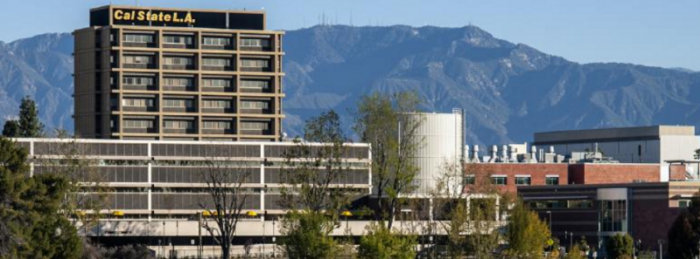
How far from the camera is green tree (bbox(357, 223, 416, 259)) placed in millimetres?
136750

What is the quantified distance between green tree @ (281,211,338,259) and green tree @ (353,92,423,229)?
30.3 metres

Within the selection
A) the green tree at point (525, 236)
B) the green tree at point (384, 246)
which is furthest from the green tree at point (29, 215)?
the green tree at point (525, 236)

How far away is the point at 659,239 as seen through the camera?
655 ft

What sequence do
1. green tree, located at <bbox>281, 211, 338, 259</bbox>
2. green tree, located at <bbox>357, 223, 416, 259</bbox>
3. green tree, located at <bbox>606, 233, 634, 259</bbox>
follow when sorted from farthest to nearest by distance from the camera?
green tree, located at <bbox>606, 233, 634, 259</bbox>
green tree, located at <bbox>281, 211, 338, 259</bbox>
green tree, located at <bbox>357, 223, 416, 259</bbox>

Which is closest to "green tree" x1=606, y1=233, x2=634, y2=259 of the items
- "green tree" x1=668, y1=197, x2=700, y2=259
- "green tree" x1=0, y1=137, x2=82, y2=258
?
"green tree" x1=668, y1=197, x2=700, y2=259

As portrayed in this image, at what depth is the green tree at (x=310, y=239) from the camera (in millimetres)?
138500

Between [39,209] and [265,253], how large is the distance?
2050 inches

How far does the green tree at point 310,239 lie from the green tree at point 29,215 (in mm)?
19552

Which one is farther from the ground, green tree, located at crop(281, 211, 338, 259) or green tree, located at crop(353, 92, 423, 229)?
green tree, located at crop(353, 92, 423, 229)

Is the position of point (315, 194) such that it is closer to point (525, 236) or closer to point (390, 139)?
point (390, 139)

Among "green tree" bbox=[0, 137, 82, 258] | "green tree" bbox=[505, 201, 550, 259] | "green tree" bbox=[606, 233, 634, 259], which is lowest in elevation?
"green tree" bbox=[606, 233, 634, 259]

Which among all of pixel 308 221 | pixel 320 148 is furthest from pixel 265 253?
pixel 308 221

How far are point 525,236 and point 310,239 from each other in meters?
24.4

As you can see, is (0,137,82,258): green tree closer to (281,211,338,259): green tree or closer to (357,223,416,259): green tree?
(281,211,338,259): green tree
